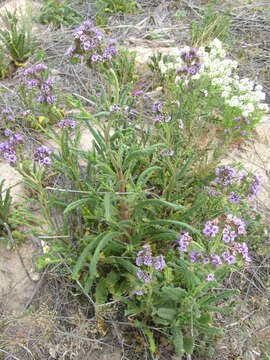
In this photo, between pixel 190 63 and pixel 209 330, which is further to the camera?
pixel 190 63

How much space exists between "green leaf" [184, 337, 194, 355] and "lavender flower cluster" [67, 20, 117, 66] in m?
2.11

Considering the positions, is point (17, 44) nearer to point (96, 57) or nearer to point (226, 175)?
point (96, 57)

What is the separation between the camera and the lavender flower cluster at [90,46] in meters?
1.98

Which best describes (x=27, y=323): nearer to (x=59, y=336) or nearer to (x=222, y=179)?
(x=59, y=336)

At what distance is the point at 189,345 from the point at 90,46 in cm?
224

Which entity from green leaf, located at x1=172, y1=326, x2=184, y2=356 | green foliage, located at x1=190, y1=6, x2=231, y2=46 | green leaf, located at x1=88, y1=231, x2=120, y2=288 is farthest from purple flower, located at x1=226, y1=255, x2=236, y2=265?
green foliage, located at x1=190, y1=6, x2=231, y2=46

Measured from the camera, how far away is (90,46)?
197cm

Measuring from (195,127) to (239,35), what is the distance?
3.30m

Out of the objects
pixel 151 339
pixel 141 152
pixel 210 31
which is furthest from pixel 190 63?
pixel 151 339

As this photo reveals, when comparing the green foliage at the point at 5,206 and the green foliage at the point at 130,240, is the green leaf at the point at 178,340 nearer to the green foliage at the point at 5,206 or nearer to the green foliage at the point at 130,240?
the green foliage at the point at 130,240

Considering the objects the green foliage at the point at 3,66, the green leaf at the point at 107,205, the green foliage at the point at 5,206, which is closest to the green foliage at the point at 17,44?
the green foliage at the point at 3,66

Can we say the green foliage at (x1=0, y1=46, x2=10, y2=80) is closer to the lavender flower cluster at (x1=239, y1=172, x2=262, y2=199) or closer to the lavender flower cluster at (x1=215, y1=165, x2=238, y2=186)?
the lavender flower cluster at (x1=215, y1=165, x2=238, y2=186)

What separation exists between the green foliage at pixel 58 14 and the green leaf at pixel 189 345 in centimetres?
540

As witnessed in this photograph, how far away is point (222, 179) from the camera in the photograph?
260 centimetres
